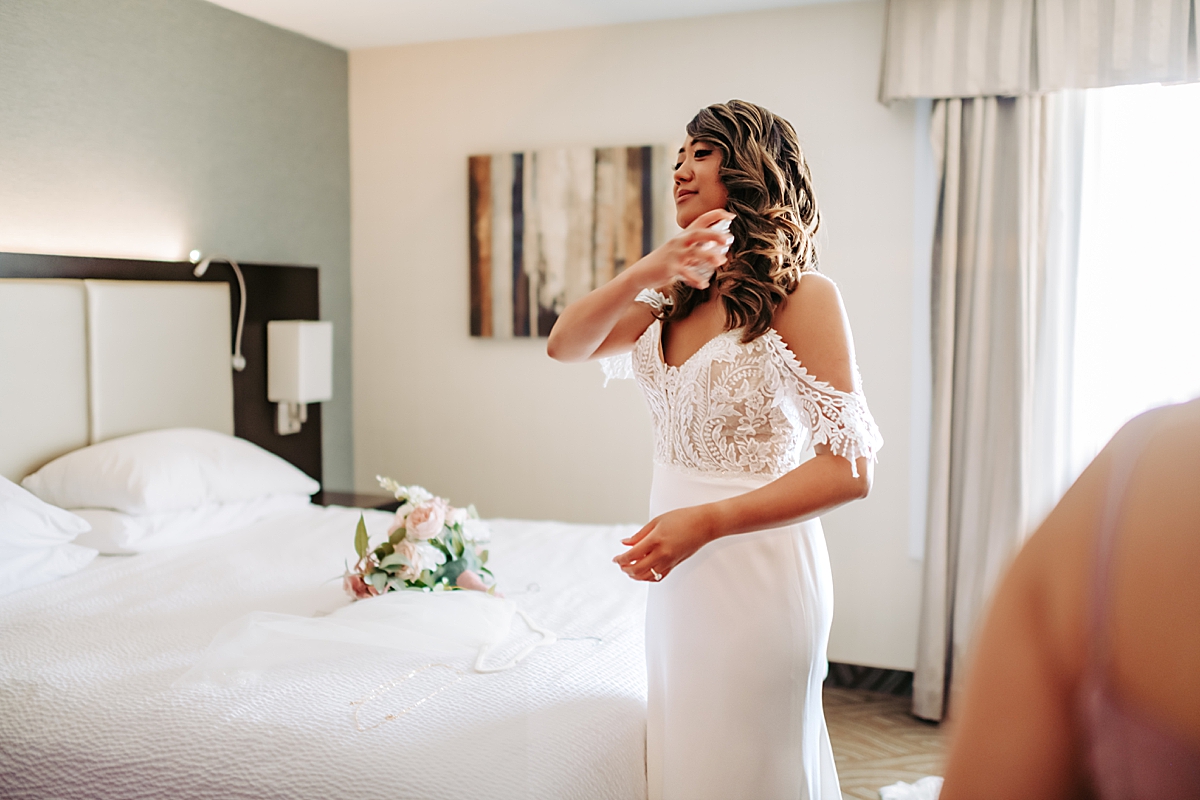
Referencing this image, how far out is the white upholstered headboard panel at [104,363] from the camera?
278 centimetres

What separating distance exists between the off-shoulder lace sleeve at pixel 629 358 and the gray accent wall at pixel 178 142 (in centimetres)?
214

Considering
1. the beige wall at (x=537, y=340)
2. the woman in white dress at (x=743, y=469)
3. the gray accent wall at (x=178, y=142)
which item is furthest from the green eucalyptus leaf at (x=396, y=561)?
the beige wall at (x=537, y=340)

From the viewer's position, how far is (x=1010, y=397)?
329 centimetres

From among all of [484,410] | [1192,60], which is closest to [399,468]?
[484,410]

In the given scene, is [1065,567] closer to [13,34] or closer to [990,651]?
[990,651]

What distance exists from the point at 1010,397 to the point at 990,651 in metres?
3.36

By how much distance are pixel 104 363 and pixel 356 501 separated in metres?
1.11

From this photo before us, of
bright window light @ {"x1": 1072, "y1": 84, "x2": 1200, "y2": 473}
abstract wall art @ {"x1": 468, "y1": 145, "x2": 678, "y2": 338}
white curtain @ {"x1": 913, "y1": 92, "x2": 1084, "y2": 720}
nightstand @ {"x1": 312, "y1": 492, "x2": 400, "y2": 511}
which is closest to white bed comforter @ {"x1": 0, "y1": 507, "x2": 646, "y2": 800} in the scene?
nightstand @ {"x1": 312, "y1": 492, "x2": 400, "y2": 511}

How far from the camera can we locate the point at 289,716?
1666 millimetres

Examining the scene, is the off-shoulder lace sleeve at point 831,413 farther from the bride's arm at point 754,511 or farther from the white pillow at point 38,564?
the white pillow at point 38,564

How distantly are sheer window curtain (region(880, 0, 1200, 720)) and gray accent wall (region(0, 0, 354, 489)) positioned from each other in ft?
8.37

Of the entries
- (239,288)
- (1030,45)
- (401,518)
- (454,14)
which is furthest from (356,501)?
(1030,45)

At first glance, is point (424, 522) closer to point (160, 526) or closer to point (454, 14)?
point (160, 526)

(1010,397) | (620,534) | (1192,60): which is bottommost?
(620,534)
